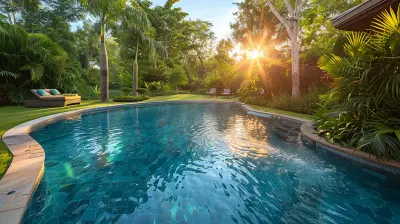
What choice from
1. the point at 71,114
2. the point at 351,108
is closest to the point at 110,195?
the point at 351,108

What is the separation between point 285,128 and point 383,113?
3022mm

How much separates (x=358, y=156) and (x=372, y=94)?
130 cm

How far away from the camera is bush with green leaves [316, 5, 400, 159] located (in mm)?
3236

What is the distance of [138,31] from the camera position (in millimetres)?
16062

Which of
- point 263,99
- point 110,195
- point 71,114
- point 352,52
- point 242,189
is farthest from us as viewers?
point 263,99

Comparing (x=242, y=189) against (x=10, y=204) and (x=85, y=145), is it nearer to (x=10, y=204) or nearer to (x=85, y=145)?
(x=10, y=204)

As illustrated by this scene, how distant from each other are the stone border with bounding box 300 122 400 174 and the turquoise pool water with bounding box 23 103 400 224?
0.16 meters

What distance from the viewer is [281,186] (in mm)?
2955

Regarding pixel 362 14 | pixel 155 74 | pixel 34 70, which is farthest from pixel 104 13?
pixel 362 14

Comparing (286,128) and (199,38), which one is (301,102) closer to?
(286,128)

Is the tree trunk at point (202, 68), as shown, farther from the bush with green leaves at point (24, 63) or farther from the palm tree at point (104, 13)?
the bush with green leaves at point (24, 63)

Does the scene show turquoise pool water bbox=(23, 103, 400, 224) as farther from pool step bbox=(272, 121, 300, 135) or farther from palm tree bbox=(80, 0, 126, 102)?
palm tree bbox=(80, 0, 126, 102)

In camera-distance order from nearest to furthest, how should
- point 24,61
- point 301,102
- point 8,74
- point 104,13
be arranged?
point 301,102 → point 8,74 → point 24,61 → point 104,13

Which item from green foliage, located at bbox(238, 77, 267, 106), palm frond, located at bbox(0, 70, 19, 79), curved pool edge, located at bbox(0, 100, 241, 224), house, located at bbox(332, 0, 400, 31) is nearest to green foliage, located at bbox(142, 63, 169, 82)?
green foliage, located at bbox(238, 77, 267, 106)
